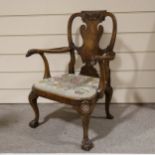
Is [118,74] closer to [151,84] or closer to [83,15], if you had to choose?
[151,84]

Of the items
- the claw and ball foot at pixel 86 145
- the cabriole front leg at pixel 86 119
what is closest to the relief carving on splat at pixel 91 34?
the cabriole front leg at pixel 86 119

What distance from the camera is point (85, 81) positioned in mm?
2215

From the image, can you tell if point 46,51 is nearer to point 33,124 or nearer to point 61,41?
point 61,41

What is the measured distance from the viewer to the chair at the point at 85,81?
199 cm

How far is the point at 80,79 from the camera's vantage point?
88.7 inches

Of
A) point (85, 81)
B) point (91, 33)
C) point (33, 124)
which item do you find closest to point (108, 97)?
point (85, 81)

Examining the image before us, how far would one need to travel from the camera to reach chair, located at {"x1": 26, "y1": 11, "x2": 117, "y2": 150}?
6.54 feet

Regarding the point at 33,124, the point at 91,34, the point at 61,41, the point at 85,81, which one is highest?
the point at 91,34

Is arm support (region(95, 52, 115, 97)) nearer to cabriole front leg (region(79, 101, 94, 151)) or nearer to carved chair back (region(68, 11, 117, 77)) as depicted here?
cabriole front leg (region(79, 101, 94, 151))

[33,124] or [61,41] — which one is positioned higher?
[61,41]

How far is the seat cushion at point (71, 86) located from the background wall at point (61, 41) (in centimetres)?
Result: 52

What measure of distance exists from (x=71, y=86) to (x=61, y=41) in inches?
27.4

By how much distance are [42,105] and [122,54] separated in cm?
91

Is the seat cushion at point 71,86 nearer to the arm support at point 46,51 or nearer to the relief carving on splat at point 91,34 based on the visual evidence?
the arm support at point 46,51
